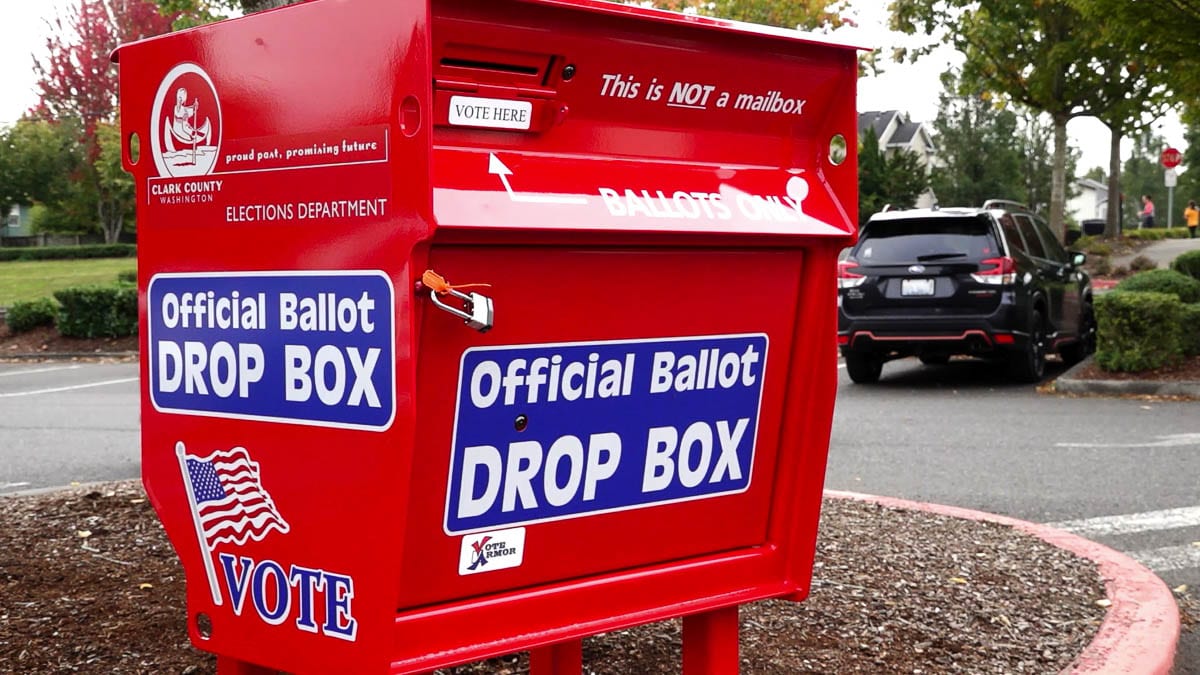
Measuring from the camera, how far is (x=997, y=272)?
12188 mm

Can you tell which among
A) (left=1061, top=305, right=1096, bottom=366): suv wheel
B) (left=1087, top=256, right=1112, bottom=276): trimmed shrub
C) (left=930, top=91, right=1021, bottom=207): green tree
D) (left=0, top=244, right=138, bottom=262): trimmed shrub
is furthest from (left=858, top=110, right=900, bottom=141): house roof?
(left=1061, top=305, right=1096, bottom=366): suv wheel

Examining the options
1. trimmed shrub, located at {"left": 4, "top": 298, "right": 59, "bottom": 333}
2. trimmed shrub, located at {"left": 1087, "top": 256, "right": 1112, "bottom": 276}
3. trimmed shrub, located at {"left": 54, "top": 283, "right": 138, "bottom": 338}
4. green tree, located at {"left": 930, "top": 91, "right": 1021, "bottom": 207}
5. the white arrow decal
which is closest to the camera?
the white arrow decal

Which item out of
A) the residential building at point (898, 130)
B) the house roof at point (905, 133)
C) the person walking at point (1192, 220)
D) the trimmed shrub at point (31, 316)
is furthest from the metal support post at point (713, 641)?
the house roof at point (905, 133)

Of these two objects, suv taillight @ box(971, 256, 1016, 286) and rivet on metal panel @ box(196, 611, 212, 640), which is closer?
rivet on metal panel @ box(196, 611, 212, 640)

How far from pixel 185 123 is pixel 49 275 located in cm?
3606

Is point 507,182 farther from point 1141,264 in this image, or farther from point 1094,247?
point 1094,247

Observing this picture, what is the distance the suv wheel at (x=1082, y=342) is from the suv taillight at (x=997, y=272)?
8.22 feet

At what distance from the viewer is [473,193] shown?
2379mm

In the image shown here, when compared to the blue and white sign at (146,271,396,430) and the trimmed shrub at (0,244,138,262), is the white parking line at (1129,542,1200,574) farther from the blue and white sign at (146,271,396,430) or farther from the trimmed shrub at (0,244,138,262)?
the trimmed shrub at (0,244,138,262)

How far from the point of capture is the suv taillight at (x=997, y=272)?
12164mm

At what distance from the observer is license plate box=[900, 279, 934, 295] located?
1236 cm

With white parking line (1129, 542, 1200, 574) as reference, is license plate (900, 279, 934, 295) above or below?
above

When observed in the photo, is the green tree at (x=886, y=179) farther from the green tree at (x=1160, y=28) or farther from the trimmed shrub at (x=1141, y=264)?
the green tree at (x=1160, y=28)

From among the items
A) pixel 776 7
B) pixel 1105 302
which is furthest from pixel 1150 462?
pixel 776 7
